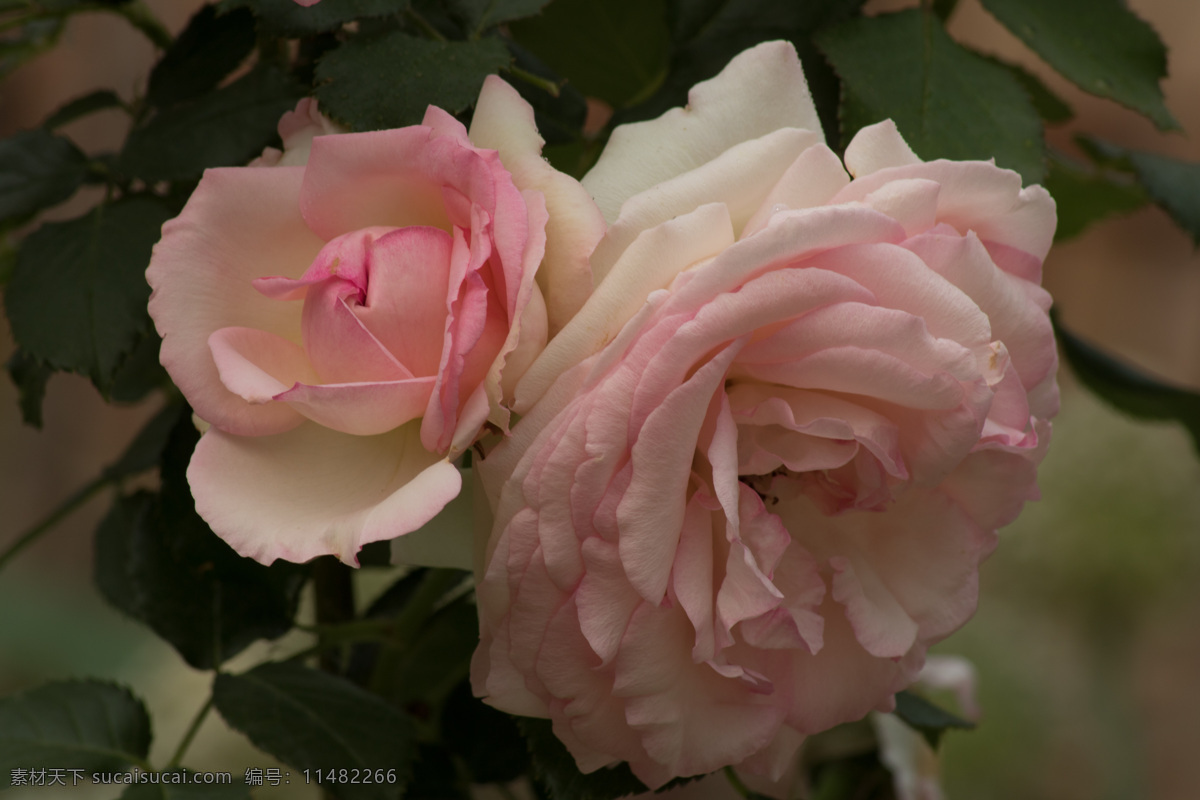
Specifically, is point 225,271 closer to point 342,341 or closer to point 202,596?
point 342,341

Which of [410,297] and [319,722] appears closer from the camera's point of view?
[410,297]

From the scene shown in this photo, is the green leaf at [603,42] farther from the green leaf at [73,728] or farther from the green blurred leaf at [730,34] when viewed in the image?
the green leaf at [73,728]

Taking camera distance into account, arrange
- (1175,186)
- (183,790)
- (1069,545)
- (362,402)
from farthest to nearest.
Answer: (1069,545) < (1175,186) < (183,790) < (362,402)

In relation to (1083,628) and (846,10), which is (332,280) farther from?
(1083,628)

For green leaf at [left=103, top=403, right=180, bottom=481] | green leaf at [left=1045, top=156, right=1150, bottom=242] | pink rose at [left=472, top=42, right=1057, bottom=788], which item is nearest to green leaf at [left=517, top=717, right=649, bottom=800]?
pink rose at [left=472, top=42, right=1057, bottom=788]

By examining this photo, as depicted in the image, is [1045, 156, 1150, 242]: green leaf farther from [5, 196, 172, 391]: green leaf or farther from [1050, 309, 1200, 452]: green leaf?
[5, 196, 172, 391]: green leaf

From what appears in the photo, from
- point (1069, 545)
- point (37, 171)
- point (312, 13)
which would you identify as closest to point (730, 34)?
point (312, 13)

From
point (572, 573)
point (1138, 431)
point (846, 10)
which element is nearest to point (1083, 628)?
point (1138, 431)
